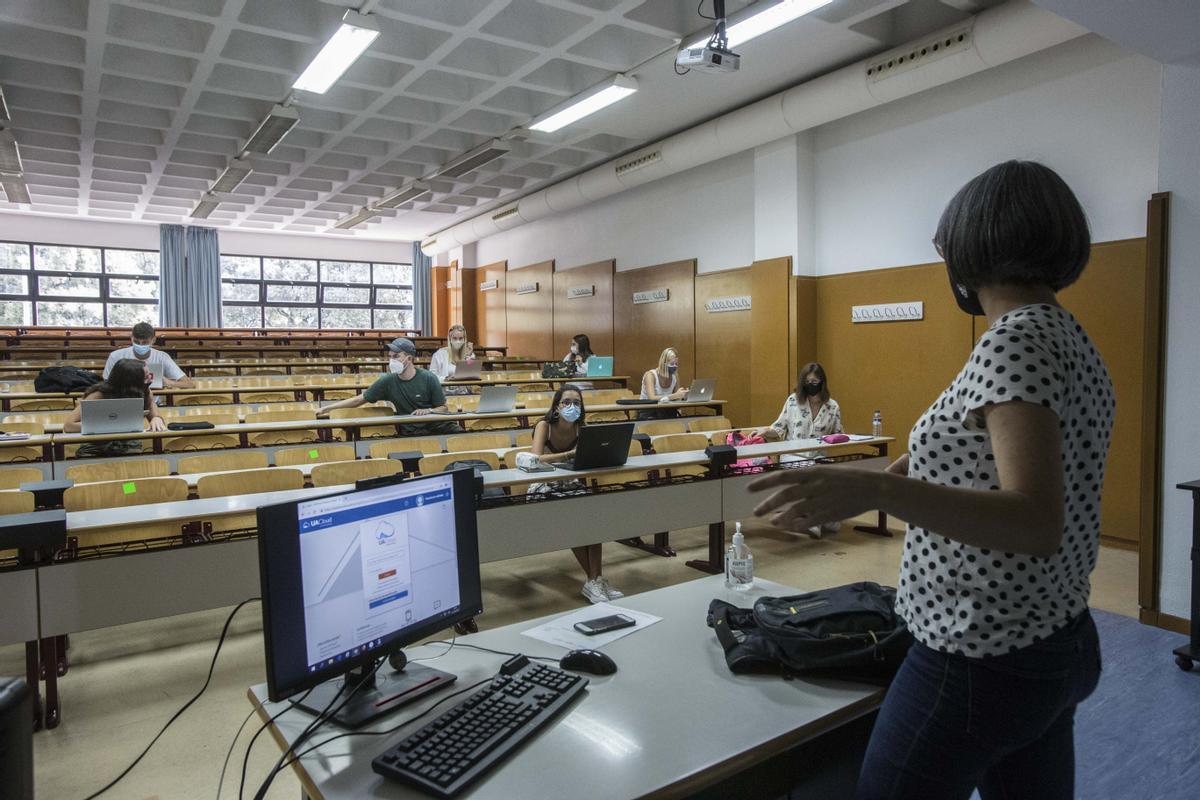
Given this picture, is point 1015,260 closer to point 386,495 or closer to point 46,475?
point 386,495

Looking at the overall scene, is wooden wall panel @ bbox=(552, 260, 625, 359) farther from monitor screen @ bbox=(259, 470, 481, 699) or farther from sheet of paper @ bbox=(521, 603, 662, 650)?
monitor screen @ bbox=(259, 470, 481, 699)

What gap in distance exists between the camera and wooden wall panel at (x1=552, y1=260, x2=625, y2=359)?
38.7 ft

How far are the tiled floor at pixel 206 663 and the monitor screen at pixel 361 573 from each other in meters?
1.29

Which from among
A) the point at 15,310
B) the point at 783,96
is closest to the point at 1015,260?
the point at 783,96

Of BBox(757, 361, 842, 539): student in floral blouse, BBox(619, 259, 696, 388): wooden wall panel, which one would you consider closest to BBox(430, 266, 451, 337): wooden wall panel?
BBox(619, 259, 696, 388): wooden wall panel

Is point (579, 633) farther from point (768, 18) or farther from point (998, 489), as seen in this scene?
point (768, 18)

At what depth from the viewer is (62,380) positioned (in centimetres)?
702

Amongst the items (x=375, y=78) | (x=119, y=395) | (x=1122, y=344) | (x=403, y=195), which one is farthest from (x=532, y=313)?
(x=1122, y=344)

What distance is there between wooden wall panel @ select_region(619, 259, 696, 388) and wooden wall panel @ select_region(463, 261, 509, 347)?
4035 millimetres

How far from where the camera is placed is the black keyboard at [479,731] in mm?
1168

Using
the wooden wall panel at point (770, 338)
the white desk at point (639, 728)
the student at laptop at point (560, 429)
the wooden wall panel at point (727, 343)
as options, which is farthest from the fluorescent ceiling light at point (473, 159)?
the white desk at point (639, 728)

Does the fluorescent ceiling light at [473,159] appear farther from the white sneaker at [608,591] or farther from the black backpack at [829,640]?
the black backpack at [829,640]

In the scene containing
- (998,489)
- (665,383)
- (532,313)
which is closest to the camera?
(998,489)

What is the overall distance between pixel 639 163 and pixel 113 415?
6821mm
